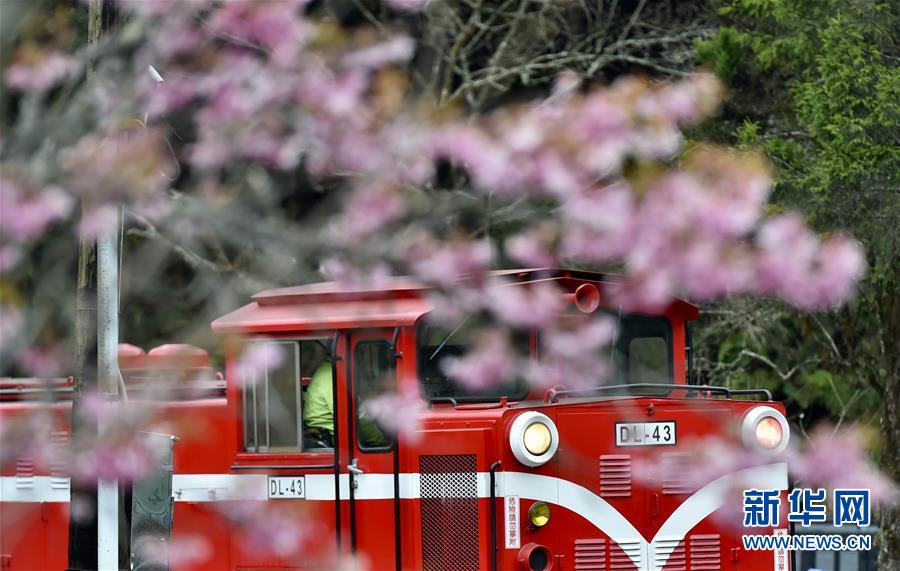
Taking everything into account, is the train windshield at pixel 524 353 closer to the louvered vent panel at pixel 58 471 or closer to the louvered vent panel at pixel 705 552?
the louvered vent panel at pixel 705 552

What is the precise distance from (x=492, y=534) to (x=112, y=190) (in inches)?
194

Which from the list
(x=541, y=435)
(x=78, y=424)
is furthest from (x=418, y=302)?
(x=78, y=424)

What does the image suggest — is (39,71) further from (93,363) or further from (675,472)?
(675,472)

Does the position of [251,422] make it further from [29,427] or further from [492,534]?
[29,427]

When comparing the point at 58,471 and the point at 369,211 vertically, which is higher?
the point at 369,211

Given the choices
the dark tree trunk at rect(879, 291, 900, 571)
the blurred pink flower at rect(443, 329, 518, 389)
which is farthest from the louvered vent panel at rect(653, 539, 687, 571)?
the dark tree trunk at rect(879, 291, 900, 571)

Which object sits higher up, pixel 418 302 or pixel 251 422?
pixel 418 302

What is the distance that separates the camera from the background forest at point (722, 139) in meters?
8.63

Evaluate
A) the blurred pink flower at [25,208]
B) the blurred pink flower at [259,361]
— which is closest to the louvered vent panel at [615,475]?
the blurred pink flower at [259,361]

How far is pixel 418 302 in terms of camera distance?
9.27 m

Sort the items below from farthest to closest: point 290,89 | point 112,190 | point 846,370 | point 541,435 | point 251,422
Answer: point 846,370, point 251,422, point 541,435, point 290,89, point 112,190

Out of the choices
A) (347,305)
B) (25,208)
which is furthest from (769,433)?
(25,208)

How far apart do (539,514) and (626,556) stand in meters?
0.70

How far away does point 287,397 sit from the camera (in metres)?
9.72
